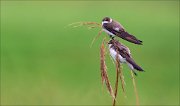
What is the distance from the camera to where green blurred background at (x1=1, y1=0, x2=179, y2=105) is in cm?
895

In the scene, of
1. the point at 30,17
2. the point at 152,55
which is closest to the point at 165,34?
the point at 152,55

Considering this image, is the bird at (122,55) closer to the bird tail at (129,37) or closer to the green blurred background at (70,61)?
the bird tail at (129,37)

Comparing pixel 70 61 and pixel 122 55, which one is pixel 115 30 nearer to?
pixel 122 55

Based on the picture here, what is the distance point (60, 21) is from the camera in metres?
18.7

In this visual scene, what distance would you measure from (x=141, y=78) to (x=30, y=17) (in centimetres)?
856

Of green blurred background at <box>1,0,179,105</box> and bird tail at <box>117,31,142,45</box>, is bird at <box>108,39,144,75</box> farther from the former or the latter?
green blurred background at <box>1,0,179,105</box>

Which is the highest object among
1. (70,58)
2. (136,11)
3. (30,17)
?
(70,58)

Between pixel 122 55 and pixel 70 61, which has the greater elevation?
pixel 122 55

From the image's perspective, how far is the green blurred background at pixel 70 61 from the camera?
8953mm

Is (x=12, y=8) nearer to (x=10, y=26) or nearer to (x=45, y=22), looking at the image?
(x=45, y=22)

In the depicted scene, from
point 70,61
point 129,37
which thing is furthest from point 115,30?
point 70,61

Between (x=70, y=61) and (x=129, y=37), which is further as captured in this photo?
(x=70, y=61)

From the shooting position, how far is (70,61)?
1241cm

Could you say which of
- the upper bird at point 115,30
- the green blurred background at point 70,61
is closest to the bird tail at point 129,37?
the upper bird at point 115,30
